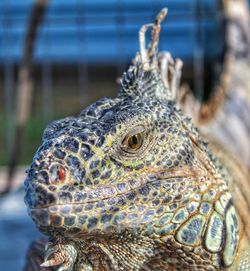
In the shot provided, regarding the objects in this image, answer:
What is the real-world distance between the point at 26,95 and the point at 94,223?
611 cm

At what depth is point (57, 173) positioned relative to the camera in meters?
1.85

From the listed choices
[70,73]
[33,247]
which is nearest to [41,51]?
[70,73]

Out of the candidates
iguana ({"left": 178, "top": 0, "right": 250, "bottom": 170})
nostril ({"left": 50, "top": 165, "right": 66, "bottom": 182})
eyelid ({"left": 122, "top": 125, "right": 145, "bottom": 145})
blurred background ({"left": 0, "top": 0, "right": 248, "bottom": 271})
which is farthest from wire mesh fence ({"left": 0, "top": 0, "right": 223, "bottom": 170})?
nostril ({"left": 50, "top": 165, "right": 66, "bottom": 182})

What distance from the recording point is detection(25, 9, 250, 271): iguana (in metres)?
1.87

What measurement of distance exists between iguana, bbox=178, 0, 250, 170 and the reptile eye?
214 centimetres

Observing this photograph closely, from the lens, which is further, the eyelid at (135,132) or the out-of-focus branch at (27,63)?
the out-of-focus branch at (27,63)

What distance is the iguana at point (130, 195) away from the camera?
6.14ft

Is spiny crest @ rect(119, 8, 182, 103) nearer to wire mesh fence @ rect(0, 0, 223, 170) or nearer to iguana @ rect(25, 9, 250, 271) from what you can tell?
iguana @ rect(25, 9, 250, 271)

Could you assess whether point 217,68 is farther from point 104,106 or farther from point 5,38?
point 5,38

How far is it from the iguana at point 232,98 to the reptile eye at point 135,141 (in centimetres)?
214

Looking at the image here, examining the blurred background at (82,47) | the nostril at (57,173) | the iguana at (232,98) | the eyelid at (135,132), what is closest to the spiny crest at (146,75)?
the eyelid at (135,132)

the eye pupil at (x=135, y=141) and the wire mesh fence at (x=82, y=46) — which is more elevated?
the wire mesh fence at (x=82, y=46)

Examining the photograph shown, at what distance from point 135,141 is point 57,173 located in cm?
30

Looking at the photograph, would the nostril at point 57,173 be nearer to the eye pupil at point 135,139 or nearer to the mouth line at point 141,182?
the mouth line at point 141,182
